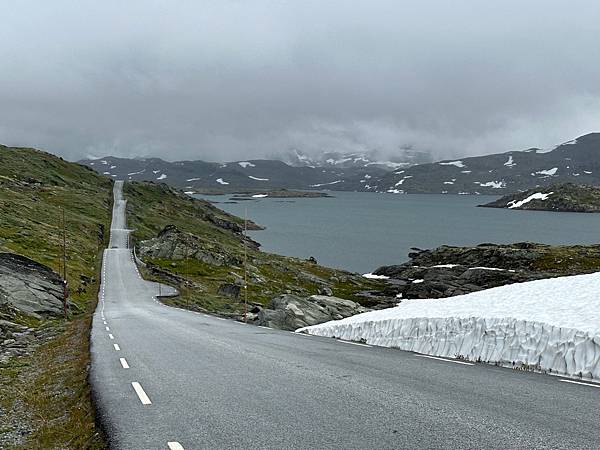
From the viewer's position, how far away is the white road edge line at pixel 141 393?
37.6 ft

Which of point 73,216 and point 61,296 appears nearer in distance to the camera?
point 61,296

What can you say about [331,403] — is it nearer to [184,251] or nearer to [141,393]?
[141,393]

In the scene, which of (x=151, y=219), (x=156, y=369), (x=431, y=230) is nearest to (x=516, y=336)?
(x=156, y=369)

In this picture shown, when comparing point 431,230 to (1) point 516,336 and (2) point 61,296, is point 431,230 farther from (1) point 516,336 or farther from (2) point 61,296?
(1) point 516,336

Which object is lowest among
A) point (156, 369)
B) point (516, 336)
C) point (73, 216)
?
point (156, 369)

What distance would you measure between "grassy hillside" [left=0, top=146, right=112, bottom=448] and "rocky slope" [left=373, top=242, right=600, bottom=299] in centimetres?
4934

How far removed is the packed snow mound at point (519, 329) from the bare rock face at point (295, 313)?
15928mm

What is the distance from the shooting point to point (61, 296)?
4803 centimetres

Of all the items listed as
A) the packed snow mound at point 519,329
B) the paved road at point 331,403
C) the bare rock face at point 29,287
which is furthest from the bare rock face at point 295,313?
the paved road at point 331,403

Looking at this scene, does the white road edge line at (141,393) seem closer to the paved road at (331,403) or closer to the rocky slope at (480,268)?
the paved road at (331,403)

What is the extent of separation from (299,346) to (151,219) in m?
145

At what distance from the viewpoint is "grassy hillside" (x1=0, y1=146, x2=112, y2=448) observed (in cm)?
1206

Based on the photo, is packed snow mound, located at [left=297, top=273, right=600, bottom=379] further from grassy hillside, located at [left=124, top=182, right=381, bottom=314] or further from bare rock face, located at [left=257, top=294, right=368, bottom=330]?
grassy hillside, located at [left=124, top=182, right=381, bottom=314]

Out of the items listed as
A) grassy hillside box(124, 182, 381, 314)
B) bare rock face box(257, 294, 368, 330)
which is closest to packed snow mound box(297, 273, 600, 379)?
bare rock face box(257, 294, 368, 330)
